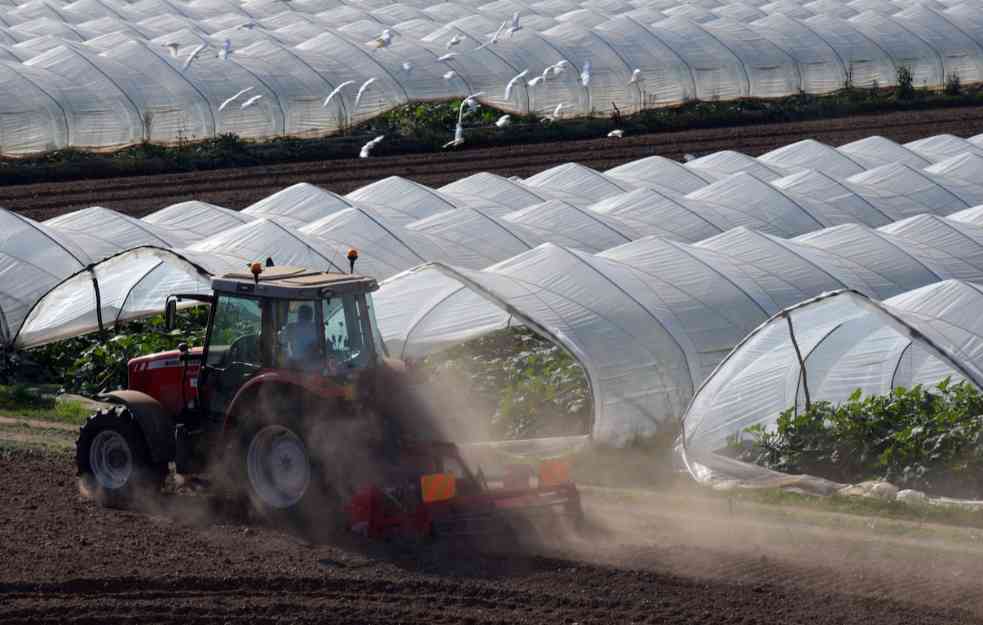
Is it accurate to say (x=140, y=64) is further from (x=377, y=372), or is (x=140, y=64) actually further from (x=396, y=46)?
(x=377, y=372)

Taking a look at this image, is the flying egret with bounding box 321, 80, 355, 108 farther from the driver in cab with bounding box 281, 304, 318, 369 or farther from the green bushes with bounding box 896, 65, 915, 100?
the driver in cab with bounding box 281, 304, 318, 369

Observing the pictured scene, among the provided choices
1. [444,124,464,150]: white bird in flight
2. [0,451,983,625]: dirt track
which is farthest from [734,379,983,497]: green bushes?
[444,124,464,150]: white bird in flight

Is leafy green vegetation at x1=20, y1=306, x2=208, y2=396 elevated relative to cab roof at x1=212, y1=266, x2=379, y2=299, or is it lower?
lower

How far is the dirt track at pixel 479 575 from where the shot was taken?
34.8ft

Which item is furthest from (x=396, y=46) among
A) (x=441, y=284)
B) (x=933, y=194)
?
(x=441, y=284)

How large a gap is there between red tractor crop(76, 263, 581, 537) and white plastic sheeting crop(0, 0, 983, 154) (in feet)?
70.4

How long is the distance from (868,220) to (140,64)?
21506 millimetres

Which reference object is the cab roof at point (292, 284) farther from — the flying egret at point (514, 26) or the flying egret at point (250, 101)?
the flying egret at point (514, 26)

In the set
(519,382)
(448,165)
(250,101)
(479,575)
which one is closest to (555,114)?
(448,165)

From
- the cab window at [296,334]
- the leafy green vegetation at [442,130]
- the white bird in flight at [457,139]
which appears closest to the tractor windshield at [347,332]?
the cab window at [296,334]

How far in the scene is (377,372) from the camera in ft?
42.0

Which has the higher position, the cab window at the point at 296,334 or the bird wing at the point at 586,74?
the bird wing at the point at 586,74

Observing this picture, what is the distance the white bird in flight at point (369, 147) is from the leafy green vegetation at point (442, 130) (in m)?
0.18

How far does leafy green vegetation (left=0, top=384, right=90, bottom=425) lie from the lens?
18.3m
